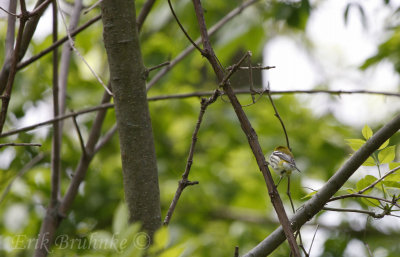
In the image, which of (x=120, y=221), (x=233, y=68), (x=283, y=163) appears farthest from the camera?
(x=283, y=163)

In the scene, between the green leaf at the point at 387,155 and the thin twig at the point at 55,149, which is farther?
the thin twig at the point at 55,149

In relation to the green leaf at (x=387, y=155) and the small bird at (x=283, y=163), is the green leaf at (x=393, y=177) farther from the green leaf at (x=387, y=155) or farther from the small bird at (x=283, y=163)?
the small bird at (x=283, y=163)

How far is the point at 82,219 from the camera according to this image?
2.79 metres

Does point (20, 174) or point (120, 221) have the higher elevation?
point (20, 174)

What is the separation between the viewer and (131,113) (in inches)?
57.4

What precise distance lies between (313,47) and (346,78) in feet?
2.61

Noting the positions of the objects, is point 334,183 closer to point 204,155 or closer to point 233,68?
point 233,68

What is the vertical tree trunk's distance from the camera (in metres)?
1.44

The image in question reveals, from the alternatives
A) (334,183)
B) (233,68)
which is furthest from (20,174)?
(334,183)

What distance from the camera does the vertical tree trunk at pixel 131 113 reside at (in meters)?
1.44

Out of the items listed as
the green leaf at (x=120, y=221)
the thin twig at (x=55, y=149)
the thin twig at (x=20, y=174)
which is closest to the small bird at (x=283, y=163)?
the green leaf at (x=120, y=221)

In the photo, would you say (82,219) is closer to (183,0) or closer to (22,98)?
(22,98)

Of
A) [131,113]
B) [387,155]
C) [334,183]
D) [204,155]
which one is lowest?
[334,183]

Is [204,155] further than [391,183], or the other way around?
[204,155]
